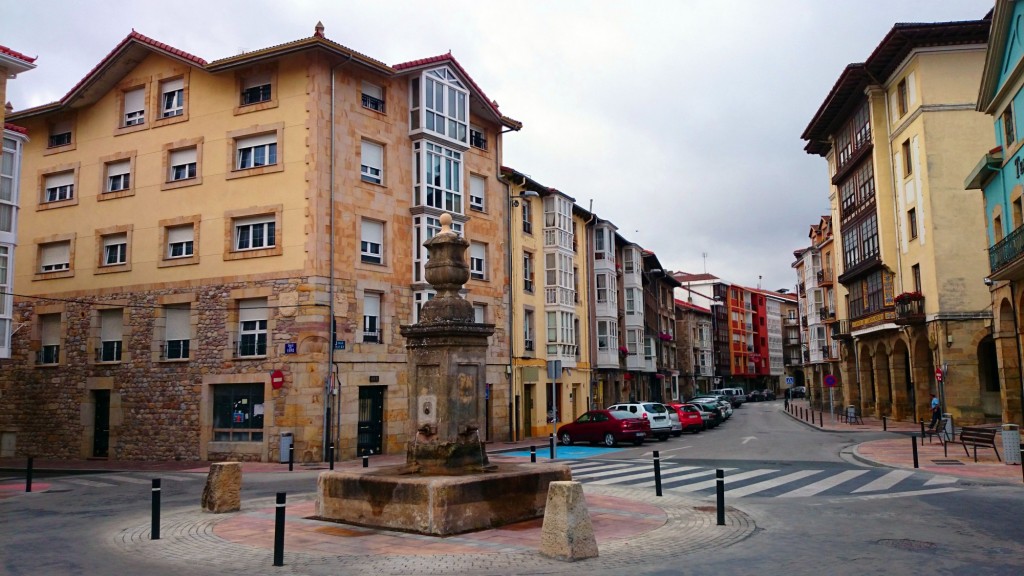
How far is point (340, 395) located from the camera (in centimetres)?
2473

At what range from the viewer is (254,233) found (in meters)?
25.9

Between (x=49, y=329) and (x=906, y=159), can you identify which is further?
(x=906, y=159)

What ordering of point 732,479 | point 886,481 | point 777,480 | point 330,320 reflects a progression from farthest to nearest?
point 330,320 < point 732,479 < point 777,480 < point 886,481

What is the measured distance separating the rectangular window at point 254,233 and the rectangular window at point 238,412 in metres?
4.65

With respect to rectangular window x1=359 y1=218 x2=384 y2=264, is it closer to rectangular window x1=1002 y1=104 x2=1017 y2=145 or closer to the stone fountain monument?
the stone fountain monument

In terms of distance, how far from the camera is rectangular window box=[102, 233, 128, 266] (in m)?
28.2

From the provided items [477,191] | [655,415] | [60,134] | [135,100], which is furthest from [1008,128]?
[60,134]

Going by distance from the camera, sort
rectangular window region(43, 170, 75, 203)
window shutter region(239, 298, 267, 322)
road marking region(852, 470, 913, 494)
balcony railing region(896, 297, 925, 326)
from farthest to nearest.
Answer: balcony railing region(896, 297, 925, 326)
rectangular window region(43, 170, 75, 203)
window shutter region(239, 298, 267, 322)
road marking region(852, 470, 913, 494)

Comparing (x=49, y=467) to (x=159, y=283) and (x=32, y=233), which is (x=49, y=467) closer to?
(x=159, y=283)

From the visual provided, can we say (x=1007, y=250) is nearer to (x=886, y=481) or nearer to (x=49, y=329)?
(x=886, y=481)

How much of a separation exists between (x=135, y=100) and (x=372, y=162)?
9.53 m

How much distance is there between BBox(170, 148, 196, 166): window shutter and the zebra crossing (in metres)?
17.4

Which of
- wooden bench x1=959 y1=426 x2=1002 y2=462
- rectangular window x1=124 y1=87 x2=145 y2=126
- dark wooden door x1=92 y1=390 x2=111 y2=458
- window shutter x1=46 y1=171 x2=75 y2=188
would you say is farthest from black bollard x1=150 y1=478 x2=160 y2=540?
window shutter x1=46 y1=171 x2=75 y2=188

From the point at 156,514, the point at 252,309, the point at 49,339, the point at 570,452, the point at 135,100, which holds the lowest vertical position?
the point at 570,452
